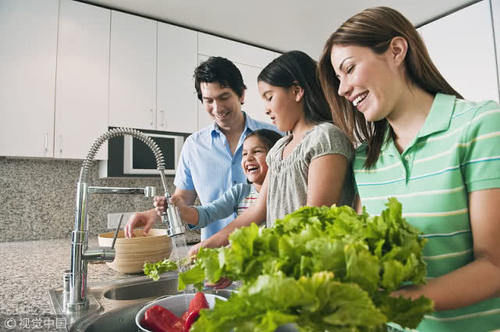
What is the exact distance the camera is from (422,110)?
0.78 metres

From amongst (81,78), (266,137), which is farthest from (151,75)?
(266,137)

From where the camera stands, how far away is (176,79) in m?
2.61

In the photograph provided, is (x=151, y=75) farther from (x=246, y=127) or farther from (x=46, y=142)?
(x=246, y=127)

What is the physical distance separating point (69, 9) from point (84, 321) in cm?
209

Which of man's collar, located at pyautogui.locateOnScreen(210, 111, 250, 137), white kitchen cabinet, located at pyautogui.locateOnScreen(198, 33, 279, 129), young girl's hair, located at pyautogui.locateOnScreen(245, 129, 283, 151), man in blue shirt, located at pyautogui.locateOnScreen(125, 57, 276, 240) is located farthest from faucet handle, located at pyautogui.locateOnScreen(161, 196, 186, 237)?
white kitchen cabinet, located at pyautogui.locateOnScreen(198, 33, 279, 129)

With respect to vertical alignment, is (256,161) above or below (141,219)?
above

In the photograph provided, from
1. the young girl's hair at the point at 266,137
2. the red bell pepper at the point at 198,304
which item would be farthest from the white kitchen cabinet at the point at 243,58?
the red bell pepper at the point at 198,304

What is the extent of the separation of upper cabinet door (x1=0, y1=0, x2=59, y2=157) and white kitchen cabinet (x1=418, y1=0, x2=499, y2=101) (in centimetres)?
267

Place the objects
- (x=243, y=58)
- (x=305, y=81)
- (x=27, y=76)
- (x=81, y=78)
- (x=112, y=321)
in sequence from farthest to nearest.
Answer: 1. (x=243, y=58)
2. (x=81, y=78)
3. (x=27, y=76)
4. (x=305, y=81)
5. (x=112, y=321)

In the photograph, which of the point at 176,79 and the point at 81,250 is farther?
the point at 176,79

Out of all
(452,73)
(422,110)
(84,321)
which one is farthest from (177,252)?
(452,73)

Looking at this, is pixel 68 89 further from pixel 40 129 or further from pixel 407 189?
pixel 407 189

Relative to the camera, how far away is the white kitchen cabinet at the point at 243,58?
2725 millimetres

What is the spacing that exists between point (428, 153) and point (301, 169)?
0.32 metres
